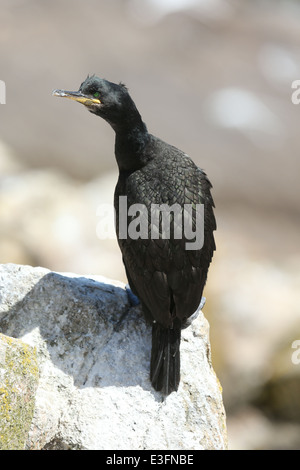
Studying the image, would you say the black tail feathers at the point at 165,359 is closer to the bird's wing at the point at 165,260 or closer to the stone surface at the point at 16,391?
the bird's wing at the point at 165,260

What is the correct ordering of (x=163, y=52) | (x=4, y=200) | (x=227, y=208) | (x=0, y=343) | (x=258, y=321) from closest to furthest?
(x=0, y=343)
(x=258, y=321)
(x=4, y=200)
(x=227, y=208)
(x=163, y=52)

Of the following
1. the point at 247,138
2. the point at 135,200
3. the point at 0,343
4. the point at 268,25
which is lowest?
the point at 0,343

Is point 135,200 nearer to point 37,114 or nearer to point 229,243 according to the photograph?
point 229,243

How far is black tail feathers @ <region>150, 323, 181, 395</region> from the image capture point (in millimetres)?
5965

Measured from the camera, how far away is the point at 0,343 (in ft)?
17.4

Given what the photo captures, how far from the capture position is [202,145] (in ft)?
65.7

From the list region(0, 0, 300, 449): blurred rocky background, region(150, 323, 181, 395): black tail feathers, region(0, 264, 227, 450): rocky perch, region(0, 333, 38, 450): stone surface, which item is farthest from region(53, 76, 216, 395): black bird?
region(0, 0, 300, 449): blurred rocky background

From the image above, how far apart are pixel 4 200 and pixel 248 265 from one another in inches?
222

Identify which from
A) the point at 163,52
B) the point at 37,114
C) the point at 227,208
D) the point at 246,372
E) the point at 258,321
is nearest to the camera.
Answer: the point at 246,372

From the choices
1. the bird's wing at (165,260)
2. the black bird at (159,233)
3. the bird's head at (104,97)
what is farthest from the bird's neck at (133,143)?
the bird's wing at (165,260)

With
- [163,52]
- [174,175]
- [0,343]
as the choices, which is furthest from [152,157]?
[163,52]

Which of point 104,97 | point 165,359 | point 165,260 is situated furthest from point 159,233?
point 104,97

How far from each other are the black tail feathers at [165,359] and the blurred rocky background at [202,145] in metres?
Answer: 6.27

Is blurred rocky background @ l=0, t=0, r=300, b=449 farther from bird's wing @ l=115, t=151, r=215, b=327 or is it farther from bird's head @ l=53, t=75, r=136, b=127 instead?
bird's head @ l=53, t=75, r=136, b=127
